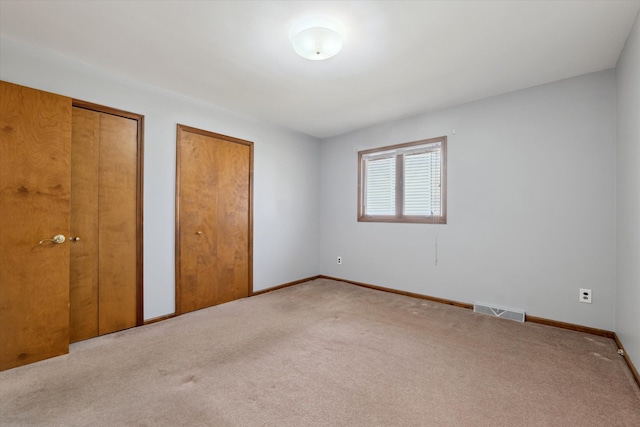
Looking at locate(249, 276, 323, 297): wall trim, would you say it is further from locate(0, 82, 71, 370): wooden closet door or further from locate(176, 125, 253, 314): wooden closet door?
locate(0, 82, 71, 370): wooden closet door

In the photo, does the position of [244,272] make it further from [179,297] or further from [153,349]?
[153,349]

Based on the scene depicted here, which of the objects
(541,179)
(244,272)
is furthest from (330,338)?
(541,179)

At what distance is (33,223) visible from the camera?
7.18ft

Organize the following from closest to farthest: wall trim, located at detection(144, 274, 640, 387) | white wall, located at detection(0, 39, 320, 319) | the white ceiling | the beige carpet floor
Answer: the beige carpet floor → the white ceiling → wall trim, located at detection(144, 274, 640, 387) → white wall, located at detection(0, 39, 320, 319)

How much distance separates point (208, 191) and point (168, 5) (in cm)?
207

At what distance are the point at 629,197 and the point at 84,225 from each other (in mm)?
4648

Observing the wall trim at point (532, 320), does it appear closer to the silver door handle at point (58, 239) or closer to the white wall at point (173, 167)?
the white wall at point (173, 167)

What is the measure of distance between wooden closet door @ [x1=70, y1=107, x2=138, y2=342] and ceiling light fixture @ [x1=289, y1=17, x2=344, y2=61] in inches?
78.6

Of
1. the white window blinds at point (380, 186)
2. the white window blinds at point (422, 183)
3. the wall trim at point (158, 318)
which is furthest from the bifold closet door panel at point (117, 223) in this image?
the white window blinds at point (422, 183)

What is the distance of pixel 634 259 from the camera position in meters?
2.04

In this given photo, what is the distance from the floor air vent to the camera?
3081mm

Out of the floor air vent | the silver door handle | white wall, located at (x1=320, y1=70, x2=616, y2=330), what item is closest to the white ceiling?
white wall, located at (x1=320, y1=70, x2=616, y2=330)

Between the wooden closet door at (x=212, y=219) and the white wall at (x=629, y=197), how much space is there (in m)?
3.84

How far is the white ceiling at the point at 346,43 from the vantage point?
74.7 inches
